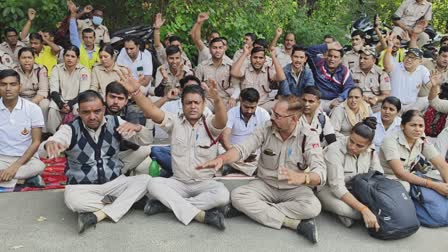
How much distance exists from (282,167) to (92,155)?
66.1 inches

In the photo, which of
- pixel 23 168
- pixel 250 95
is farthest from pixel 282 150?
pixel 23 168

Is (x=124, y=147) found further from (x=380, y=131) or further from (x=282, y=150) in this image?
(x=380, y=131)

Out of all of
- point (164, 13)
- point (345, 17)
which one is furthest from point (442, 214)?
point (345, 17)

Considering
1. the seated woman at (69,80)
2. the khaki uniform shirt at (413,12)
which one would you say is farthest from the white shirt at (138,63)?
the khaki uniform shirt at (413,12)

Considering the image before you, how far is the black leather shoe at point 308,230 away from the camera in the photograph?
3.69m

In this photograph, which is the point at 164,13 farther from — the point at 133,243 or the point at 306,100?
the point at 133,243

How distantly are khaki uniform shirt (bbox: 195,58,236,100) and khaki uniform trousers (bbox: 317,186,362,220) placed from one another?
282 centimetres

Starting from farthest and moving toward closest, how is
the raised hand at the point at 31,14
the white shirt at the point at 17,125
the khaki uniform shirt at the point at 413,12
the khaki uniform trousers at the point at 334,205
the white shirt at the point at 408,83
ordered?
the khaki uniform shirt at the point at 413,12 → the raised hand at the point at 31,14 → the white shirt at the point at 408,83 → the white shirt at the point at 17,125 → the khaki uniform trousers at the point at 334,205

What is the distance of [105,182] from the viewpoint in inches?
161

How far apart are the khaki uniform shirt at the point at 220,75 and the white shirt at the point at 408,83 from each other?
2.49 meters

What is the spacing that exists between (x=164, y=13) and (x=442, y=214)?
20.6ft

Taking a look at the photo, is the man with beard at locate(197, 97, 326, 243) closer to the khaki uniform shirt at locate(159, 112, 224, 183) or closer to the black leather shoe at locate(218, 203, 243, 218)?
the black leather shoe at locate(218, 203, 243, 218)

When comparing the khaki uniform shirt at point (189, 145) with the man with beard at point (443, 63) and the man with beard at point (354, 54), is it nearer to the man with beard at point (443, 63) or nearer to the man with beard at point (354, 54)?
the man with beard at point (354, 54)

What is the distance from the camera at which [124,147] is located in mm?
4445
